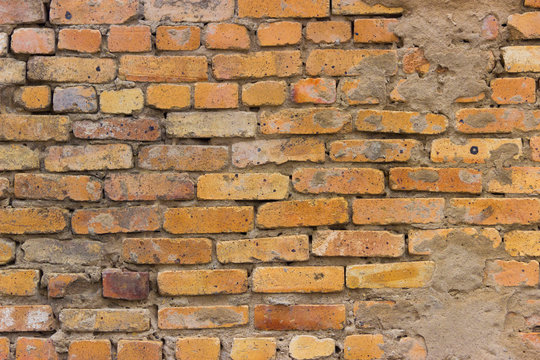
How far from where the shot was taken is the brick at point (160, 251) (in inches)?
60.5

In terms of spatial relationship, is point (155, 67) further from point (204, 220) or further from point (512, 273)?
Answer: point (512, 273)

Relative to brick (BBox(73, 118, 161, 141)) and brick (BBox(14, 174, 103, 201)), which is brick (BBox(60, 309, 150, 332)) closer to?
brick (BBox(14, 174, 103, 201))

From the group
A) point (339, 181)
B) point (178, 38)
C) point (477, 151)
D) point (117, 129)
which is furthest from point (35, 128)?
point (477, 151)

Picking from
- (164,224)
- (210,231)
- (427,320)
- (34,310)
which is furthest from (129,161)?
(427,320)

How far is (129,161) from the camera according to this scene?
5.07ft

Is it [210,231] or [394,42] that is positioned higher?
[394,42]

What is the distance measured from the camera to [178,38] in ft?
5.14

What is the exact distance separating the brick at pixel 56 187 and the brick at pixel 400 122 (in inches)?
34.5

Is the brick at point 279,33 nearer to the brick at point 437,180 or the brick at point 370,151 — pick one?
the brick at point 370,151

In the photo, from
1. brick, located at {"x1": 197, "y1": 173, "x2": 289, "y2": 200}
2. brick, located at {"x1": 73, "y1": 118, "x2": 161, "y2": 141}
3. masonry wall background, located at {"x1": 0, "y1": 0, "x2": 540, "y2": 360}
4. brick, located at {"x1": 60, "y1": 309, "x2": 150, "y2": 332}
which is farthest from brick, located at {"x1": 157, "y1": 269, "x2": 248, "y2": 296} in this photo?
brick, located at {"x1": 73, "y1": 118, "x2": 161, "y2": 141}

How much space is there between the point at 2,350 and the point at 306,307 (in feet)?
Result: 3.18

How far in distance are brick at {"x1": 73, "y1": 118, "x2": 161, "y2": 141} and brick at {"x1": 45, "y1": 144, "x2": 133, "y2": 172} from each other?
34 mm

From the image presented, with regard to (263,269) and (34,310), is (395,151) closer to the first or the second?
(263,269)

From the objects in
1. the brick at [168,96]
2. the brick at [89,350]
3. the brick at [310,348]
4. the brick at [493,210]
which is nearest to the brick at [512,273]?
the brick at [493,210]
